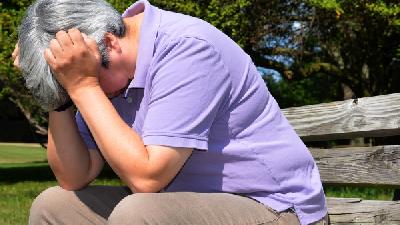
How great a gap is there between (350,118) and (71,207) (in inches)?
59.3

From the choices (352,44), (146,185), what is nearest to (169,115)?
(146,185)

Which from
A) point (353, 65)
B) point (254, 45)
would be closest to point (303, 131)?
point (254, 45)

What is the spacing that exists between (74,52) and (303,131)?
5.47 ft

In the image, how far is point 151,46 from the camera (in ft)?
9.29

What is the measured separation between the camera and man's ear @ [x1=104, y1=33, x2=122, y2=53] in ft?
9.05

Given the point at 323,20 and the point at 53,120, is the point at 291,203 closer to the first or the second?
the point at 53,120

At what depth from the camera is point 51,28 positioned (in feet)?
8.98

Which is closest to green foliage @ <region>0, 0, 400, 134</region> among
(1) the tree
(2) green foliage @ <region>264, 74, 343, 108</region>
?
(1) the tree

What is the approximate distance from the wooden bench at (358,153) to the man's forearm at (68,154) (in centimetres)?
132

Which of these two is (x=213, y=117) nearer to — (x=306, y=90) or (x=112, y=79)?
(x=112, y=79)

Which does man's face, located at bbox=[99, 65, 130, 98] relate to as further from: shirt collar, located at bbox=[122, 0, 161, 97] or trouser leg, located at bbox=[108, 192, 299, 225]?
trouser leg, located at bbox=[108, 192, 299, 225]

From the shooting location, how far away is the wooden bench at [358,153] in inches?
146

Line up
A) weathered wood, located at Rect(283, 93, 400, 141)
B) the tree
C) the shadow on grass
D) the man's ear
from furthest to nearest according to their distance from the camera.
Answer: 1. the shadow on grass
2. the tree
3. weathered wood, located at Rect(283, 93, 400, 141)
4. the man's ear

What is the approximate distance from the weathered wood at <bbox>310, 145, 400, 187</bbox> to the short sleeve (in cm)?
128
